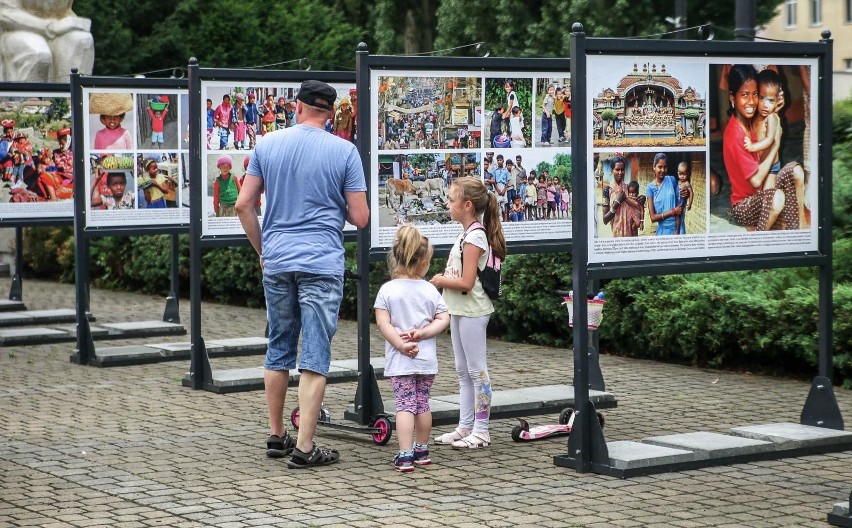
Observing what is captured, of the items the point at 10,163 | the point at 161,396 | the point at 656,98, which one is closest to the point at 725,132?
the point at 656,98

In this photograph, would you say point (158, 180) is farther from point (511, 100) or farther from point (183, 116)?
point (511, 100)

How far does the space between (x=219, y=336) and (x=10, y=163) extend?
2.64 m

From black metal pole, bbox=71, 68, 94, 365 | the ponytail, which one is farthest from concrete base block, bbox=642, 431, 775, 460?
black metal pole, bbox=71, 68, 94, 365

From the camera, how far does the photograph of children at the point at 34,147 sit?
14039mm

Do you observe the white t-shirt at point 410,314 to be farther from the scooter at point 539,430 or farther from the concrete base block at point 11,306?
the concrete base block at point 11,306

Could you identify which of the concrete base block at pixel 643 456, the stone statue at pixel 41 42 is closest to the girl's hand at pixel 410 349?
the concrete base block at pixel 643 456

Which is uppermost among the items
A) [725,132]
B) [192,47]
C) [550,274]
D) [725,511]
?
[192,47]

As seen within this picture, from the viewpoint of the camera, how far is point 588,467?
7.25 meters

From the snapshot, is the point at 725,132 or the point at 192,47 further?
the point at 192,47

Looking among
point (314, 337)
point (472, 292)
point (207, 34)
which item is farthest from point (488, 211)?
point (207, 34)

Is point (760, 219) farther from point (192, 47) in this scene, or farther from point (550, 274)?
point (192, 47)

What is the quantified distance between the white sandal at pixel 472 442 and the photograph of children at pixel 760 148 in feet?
5.62

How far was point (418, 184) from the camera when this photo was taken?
8984 mm

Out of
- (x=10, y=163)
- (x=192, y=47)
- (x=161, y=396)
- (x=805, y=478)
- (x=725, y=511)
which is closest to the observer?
(x=725, y=511)
